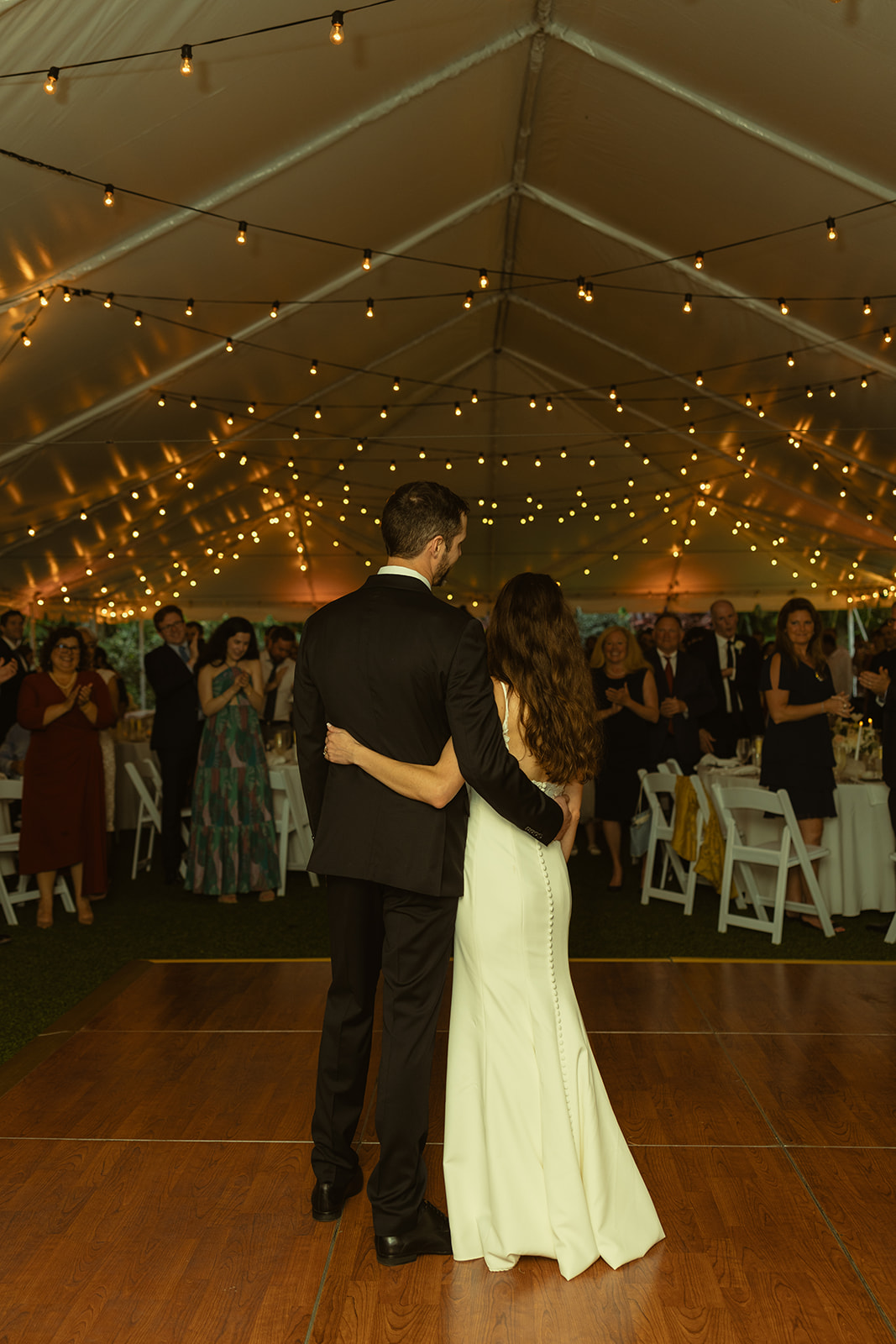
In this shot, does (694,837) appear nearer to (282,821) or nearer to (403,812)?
(282,821)

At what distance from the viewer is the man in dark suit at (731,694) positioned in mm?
7328

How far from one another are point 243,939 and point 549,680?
343 cm

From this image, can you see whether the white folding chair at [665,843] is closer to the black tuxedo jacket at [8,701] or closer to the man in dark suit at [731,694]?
the man in dark suit at [731,694]

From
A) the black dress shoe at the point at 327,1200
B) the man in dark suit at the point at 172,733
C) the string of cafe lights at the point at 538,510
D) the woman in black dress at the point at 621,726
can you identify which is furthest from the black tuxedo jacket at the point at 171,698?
the string of cafe lights at the point at 538,510

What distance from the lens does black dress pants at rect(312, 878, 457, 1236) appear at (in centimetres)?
218

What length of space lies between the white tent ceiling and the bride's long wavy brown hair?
11.7ft

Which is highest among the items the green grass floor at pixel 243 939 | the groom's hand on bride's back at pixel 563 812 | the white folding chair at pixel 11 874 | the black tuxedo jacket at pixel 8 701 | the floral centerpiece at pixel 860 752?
the black tuxedo jacket at pixel 8 701

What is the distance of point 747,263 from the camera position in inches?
280

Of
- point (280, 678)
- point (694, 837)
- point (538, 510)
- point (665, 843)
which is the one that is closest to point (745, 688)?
point (665, 843)

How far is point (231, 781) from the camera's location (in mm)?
5977

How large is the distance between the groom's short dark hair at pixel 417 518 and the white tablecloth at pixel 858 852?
366cm

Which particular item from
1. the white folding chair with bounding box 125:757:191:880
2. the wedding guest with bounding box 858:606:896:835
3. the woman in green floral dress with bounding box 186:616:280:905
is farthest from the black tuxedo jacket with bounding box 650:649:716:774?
the white folding chair with bounding box 125:757:191:880

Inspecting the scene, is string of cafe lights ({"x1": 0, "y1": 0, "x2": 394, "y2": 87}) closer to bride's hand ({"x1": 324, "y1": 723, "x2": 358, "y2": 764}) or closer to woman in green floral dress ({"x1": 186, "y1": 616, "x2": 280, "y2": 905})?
woman in green floral dress ({"x1": 186, "y1": 616, "x2": 280, "y2": 905})

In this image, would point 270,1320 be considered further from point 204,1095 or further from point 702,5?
point 702,5
